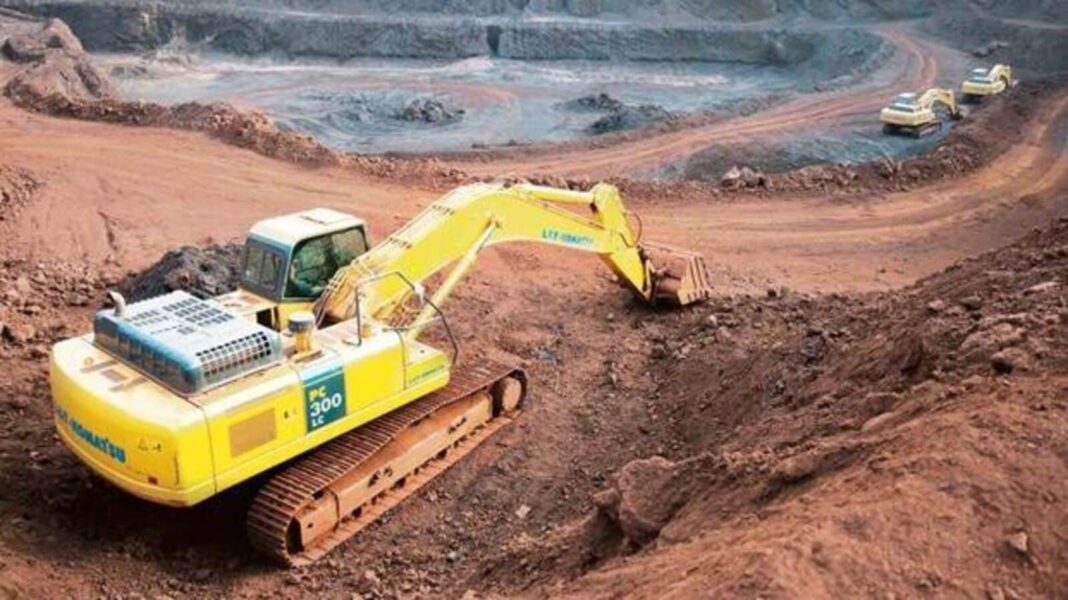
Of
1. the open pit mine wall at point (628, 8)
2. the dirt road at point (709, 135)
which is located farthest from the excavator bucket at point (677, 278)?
the open pit mine wall at point (628, 8)

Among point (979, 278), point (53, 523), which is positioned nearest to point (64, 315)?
point (53, 523)

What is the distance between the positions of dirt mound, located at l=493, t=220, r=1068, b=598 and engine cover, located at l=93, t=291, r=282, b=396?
2.54 m

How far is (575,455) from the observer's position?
10.0m

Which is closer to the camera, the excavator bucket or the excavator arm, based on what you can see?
the excavator arm

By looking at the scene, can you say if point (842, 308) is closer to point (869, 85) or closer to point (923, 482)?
point (923, 482)

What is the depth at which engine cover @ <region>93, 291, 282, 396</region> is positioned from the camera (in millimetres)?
7602

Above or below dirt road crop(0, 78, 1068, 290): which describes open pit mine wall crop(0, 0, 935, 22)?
above

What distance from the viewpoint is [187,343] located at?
25.6 ft

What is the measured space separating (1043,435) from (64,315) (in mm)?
10980

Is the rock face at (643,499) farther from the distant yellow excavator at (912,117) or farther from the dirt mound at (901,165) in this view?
the distant yellow excavator at (912,117)

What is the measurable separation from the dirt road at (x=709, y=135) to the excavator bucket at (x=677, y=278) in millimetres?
10215

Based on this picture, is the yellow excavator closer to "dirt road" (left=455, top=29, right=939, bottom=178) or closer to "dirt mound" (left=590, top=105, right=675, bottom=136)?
"dirt road" (left=455, top=29, right=939, bottom=178)

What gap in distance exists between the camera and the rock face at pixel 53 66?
25656 mm

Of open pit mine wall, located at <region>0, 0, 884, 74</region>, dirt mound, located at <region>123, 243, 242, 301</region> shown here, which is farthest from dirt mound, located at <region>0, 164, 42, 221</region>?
open pit mine wall, located at <region>0, 0, 884, 74</region>
